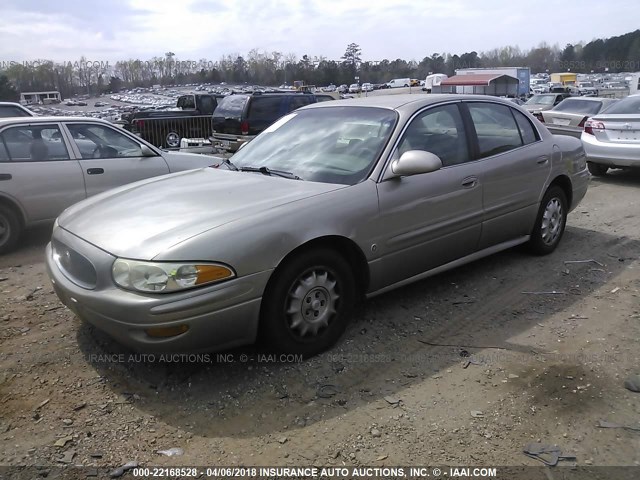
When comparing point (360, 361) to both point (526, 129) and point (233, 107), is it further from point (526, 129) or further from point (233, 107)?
point (233, 107)

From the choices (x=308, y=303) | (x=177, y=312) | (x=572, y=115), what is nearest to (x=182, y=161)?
(x=308, y=303)

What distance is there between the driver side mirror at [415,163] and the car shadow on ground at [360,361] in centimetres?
114

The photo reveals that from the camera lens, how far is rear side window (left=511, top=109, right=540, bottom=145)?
526 cm

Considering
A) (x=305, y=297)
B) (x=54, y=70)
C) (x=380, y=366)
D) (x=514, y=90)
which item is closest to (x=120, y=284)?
(x=305, y=297)

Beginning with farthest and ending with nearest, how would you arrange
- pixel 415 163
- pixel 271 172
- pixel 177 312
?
pixel 271 172 → pixel 415 163 → pixel 177 312

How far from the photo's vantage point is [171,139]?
611 inches

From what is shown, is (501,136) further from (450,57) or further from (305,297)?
(450,57)

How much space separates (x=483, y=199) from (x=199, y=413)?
2849mm

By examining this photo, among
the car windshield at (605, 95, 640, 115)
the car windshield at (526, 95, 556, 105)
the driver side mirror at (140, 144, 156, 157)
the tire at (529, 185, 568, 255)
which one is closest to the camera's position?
the tire at (529, 185, 568, 255)

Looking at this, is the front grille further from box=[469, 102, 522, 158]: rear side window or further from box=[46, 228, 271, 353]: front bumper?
box=[469, 102, 522, 158]: rear side window

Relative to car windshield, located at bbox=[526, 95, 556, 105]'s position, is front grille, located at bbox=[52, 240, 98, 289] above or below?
below

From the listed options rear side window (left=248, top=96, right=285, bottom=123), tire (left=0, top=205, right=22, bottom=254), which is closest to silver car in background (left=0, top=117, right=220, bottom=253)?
tire (left=0, top=205, right=22, bottom=254)

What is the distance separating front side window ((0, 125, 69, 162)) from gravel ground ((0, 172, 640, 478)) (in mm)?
2286

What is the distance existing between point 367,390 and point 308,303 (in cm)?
64
